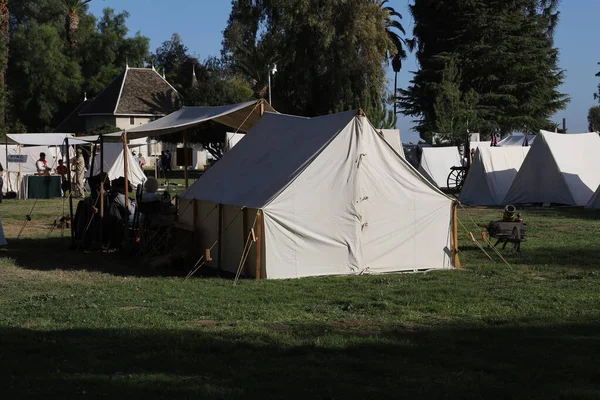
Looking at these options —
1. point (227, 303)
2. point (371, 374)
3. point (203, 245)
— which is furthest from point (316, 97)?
point (371, 374)

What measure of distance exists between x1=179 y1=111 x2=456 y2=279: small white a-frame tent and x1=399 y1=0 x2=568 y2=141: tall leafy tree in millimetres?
43230

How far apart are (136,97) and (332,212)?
191ft

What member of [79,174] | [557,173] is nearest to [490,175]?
[557,173]

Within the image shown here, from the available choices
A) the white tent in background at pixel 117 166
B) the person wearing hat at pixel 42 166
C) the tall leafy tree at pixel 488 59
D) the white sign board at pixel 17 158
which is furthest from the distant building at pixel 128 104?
the white sign board at pixel 17 158

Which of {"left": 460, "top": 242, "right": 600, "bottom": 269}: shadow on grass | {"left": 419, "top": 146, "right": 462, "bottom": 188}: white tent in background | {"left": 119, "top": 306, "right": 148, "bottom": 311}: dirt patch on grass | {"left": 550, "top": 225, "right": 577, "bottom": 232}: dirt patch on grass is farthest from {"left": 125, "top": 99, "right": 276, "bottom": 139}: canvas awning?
{"left": 419, "top": 146, "right": 462, "bottom": 188}: white tent in background

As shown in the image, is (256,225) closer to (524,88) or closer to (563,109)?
(524,88)

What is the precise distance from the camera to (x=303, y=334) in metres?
8.16

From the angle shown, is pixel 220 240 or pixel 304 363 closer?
pixel 304 363

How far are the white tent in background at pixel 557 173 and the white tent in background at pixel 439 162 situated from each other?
28.8 ft

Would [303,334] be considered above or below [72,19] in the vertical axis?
below

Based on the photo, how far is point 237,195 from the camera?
1288cm

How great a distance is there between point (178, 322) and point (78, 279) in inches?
153

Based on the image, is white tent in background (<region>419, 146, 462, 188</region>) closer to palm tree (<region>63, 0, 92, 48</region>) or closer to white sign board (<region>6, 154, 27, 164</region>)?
white sign board (<region>6, 154, 27, 164</region>)

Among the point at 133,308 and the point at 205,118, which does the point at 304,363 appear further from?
the point at 205,118
